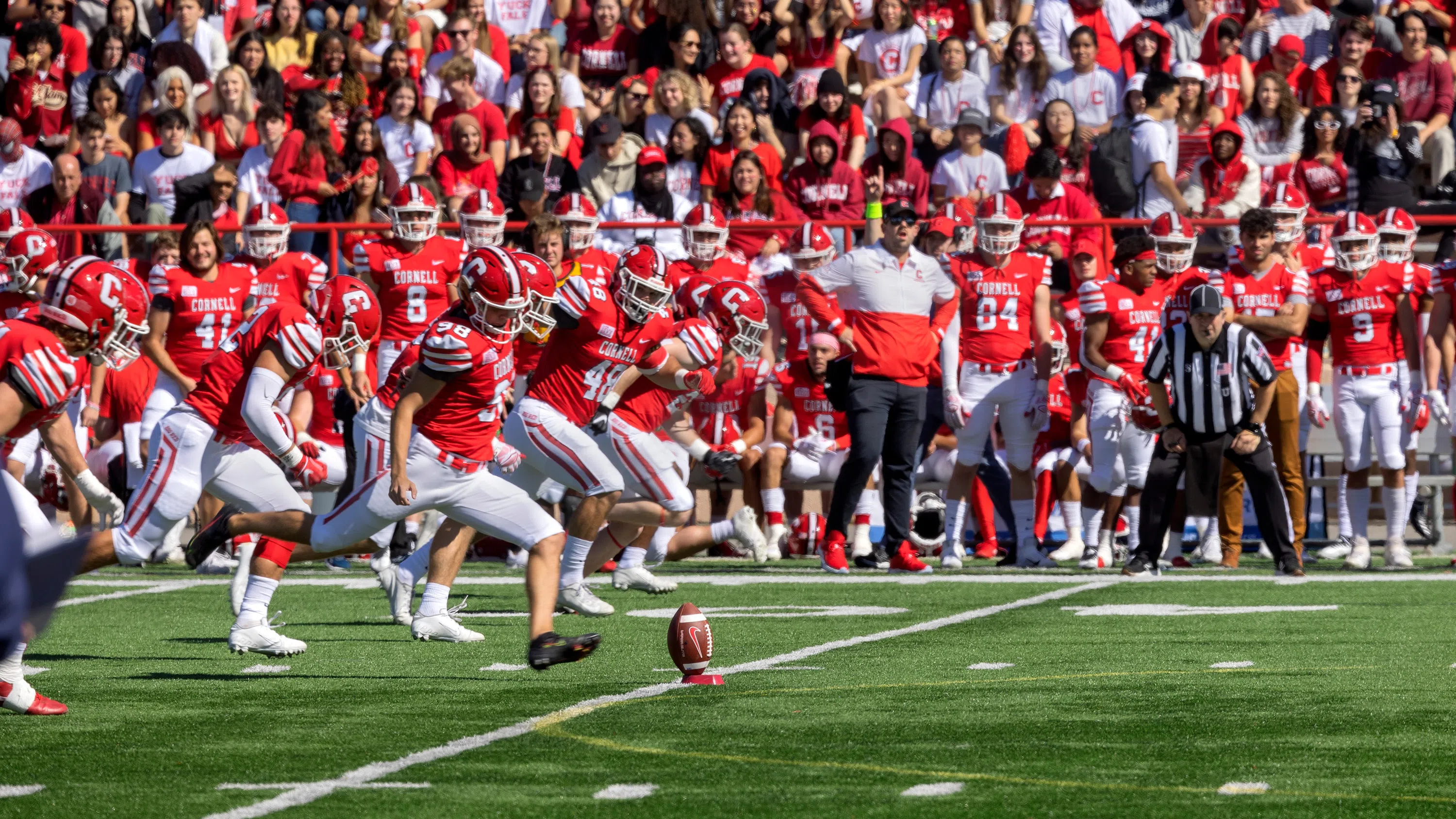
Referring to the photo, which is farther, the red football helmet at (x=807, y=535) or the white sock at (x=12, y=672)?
the red football helmet at (x=807, y=535)

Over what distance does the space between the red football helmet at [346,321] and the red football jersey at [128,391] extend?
461 cm

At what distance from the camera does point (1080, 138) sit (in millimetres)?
16062

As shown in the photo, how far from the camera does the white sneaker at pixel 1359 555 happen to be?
43.5 feet

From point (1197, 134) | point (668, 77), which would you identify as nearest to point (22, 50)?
point (668, 77)

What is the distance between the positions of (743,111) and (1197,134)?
3.44m

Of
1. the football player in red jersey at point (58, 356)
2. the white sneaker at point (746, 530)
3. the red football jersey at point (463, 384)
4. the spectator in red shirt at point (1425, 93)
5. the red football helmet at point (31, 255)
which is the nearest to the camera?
the football player in red jersey at point (58, 356)

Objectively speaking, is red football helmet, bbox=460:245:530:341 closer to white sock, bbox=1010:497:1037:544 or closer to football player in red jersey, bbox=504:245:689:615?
football player in red jersey, bbox=504:245:689:615

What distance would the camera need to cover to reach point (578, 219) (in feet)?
46.2

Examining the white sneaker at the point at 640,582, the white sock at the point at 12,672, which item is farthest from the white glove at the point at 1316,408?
the white sock at the point at 12,672

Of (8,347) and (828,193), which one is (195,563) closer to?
(8,347)

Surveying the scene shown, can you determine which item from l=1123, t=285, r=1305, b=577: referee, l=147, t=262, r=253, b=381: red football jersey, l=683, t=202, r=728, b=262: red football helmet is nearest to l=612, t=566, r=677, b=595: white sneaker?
l=1123, t=285, r=1305, b=577: referee

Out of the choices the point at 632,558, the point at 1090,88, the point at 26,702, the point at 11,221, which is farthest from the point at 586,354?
the point at 1090,88

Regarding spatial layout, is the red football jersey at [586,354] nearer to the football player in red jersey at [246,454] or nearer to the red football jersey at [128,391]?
the football player in red jersey at [246,454]

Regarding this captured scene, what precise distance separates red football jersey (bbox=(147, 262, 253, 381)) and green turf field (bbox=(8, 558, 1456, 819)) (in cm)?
348
